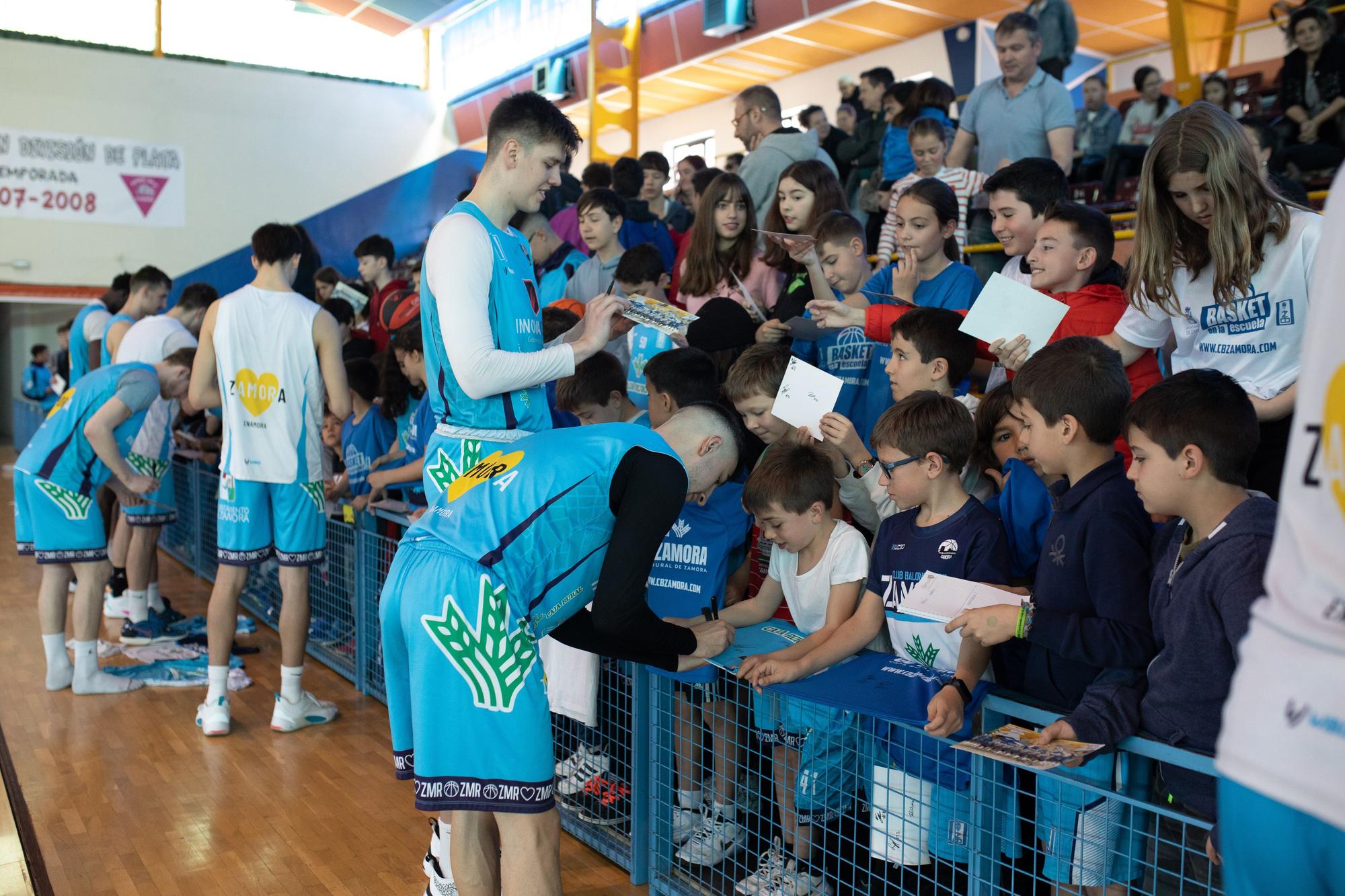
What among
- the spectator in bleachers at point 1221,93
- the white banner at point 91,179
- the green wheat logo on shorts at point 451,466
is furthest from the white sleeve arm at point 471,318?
the white banner at point 91,179

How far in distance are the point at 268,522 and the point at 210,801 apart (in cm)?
102

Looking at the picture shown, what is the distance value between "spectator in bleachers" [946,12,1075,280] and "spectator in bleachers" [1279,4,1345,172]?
7.83 ft

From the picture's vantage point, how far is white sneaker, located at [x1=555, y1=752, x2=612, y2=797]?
2.98 meters

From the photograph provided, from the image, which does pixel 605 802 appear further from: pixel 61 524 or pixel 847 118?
pixel 847 118

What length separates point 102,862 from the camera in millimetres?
2934

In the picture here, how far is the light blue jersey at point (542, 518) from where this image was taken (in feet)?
6.23

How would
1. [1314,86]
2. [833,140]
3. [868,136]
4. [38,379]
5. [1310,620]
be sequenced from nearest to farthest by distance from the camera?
[1310,620]
[1314,86]
[868,136]
[833,140]
[38,379]

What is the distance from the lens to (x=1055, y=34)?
20.3ft

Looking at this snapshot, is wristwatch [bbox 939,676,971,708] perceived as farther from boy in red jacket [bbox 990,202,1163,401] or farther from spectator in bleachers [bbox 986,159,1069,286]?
spectator in bleachers [bbox 986,159,1069,286]

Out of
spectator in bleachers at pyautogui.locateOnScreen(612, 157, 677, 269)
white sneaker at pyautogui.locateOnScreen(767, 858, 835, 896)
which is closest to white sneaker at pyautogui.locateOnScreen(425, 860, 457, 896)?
white sneaker at pyautogui.locateOnScreen(767, 858, 835, 896)

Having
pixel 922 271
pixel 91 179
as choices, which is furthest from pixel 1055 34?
pixel 91 179

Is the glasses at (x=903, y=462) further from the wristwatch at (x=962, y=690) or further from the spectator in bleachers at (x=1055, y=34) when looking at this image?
the spectator in bleachers at (x=1055, y=34)

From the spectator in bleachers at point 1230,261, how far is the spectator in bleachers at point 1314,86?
4521 mm

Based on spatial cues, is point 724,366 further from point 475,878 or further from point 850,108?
point 850,108
